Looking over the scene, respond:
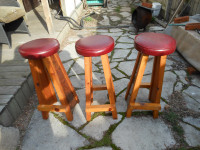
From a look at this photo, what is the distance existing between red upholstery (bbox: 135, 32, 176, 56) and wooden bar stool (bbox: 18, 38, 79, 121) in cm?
118

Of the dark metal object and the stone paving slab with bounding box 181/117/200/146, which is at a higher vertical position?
the dark metal object

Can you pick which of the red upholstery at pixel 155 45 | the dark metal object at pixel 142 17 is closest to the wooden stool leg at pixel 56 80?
the red upholstery at pixel 155 45

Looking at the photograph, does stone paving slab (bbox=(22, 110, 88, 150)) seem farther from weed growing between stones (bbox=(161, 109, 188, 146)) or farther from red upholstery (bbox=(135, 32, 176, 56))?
red upholstery (bbox=(135, 32, 176, 56))

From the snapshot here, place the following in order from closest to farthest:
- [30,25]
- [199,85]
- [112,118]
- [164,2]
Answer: [112,118]
[199,85]
[30,25]
[164,2]

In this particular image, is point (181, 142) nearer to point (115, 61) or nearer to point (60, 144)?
point (60, 144)

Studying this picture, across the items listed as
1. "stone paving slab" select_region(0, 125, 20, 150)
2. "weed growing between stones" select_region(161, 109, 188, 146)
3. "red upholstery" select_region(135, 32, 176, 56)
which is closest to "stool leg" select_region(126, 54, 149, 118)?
"red upholstery" select_region(135, 32, 176, 56)

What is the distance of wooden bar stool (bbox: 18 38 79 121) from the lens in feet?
6.40

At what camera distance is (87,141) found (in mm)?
2289

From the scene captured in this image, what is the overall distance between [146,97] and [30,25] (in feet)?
17.5

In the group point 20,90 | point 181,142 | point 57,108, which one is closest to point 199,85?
point 181,142

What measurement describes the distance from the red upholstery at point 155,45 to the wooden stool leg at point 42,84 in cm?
151

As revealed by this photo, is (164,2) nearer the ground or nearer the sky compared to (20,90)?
nearer the sky

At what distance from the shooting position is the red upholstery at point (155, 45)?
1859 mm

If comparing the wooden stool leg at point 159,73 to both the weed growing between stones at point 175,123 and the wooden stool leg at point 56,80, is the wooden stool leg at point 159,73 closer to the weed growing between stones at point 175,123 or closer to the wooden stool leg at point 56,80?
the weed growing between stones at point 175,123
